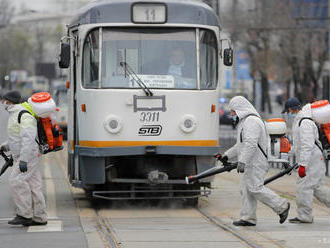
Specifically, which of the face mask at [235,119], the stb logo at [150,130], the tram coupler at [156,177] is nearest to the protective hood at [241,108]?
the face mask at [235,119]

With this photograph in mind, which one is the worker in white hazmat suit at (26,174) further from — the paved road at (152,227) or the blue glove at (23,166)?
the paved road at (152,227)

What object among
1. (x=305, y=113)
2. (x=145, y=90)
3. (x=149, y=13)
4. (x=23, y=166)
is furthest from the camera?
(x=149, y=13)

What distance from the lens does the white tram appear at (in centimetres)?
1311

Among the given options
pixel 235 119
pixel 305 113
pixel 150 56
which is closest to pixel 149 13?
pixel 150 56

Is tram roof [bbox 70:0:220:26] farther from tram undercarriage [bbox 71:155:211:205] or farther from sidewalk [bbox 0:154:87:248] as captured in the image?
sidewalk [bbox 0:154:87:248]

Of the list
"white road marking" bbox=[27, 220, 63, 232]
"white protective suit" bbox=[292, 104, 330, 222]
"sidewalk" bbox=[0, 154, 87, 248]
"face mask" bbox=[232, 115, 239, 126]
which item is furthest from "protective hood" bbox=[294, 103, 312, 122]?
"white road marking" bbox=[27, 220, 63, 232]

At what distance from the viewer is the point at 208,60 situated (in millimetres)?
13625

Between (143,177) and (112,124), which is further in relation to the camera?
(143,177)

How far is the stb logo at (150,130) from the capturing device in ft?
43.1

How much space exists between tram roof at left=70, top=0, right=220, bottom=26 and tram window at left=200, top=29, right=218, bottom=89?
0.68 feet

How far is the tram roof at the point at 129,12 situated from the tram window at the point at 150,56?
0.16 metres

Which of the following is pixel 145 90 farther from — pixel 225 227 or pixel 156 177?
pixel 225 227

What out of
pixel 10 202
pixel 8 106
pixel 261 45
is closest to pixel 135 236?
pixel 8 106

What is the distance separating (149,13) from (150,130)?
5.51 ft
